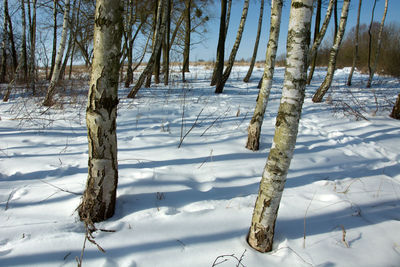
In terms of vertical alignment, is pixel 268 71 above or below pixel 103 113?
above

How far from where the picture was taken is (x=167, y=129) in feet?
13.1

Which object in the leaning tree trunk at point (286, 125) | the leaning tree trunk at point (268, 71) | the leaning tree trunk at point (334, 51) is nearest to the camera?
the leaning tree trunk at point (286, 125)

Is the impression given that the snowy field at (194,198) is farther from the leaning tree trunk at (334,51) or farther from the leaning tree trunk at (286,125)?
the leaning tree trunk at (334,51)

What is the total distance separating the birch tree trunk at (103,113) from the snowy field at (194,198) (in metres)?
0.16

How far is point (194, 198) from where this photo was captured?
2.17 m

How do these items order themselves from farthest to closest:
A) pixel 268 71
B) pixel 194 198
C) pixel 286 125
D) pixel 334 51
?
pixel 334 51 < pixel 268 71 < pixel 194 198 < pixel 286 125

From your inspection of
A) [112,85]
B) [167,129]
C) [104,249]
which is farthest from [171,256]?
[167,129]

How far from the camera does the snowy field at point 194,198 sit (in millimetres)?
1542

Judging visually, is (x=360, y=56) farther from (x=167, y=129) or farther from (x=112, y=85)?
(x=112, y=85)

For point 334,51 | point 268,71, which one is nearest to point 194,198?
point 268,71

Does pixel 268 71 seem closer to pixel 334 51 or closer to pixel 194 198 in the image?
pixel 194 198

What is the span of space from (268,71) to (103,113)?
238cm

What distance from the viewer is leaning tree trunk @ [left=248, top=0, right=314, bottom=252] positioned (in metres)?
1.27

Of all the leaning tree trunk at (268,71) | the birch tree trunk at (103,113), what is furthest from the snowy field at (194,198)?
the leaning tree trunk at (268,71)
